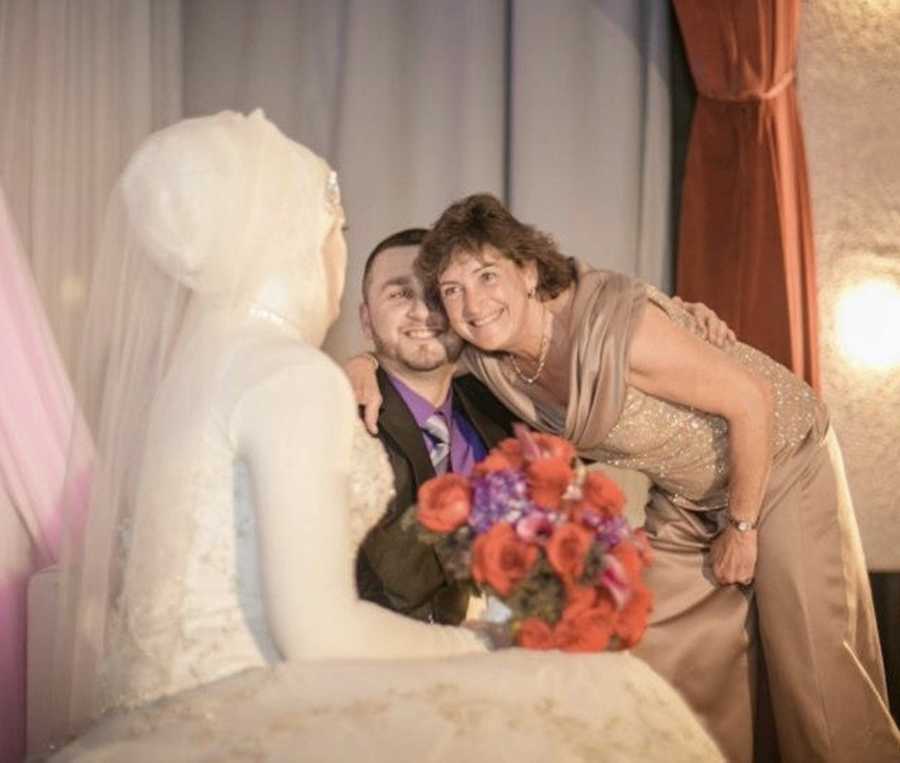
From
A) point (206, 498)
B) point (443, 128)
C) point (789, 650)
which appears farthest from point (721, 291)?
point (206, 498)

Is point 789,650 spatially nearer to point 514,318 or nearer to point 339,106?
point 514,318

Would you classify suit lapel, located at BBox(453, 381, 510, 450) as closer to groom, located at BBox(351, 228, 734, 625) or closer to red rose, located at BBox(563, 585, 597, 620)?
groom, located at BBox(351, 228, 734, 625)

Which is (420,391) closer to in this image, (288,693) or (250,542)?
(250,542)

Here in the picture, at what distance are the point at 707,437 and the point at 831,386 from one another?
1529mm

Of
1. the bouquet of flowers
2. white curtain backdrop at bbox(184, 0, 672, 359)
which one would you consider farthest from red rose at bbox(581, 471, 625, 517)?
white curtain backdrop at bbox(184, 0, 672, 359)

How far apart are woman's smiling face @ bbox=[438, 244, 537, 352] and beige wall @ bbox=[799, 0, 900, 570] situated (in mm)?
1795

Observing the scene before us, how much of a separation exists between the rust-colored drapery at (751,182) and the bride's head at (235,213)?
201 centimetres

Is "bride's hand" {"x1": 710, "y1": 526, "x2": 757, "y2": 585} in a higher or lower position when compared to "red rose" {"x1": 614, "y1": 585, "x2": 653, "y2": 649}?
lower

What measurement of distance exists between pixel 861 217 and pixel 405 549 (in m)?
2.39

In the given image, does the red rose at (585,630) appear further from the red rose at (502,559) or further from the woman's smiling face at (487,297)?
the woman's smiling face at (487,297)

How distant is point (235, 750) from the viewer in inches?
52.9

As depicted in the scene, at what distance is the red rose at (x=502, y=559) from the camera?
1.54 meters

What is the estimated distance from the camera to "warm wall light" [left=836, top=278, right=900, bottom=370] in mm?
3812

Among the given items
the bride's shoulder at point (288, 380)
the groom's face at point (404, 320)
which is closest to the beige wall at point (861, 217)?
the groom's face at point (404, 320)
